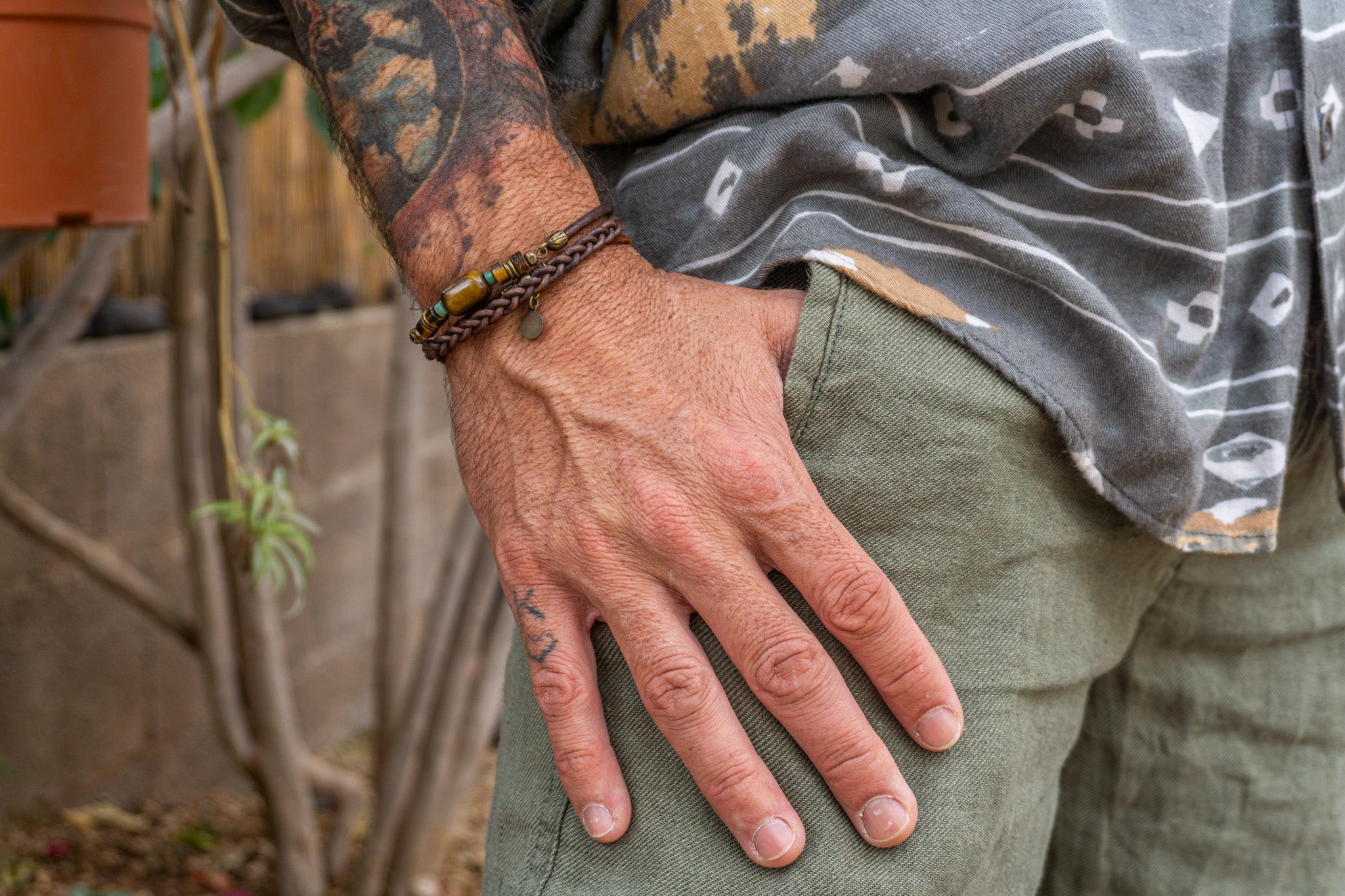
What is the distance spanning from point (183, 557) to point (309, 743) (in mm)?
809

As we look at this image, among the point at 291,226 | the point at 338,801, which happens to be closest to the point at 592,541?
the point at 338,801

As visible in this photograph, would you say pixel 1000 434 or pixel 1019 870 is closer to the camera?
pixel 1000 434

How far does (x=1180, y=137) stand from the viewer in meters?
0.83

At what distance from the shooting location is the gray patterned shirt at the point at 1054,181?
32.0 inches

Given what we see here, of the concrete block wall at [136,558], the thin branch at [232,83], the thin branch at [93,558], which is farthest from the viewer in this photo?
the concrete block wall at [136,558]

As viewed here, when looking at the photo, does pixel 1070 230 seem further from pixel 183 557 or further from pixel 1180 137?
pixel 183 557

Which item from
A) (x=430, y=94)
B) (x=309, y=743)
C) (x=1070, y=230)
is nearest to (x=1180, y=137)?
(x=1070, y=230)

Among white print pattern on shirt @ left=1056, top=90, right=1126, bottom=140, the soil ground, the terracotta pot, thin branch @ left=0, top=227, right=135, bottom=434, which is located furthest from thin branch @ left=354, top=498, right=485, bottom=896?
white print pattern on shirt @ left=1056, top=90, right=1126, bottom=140

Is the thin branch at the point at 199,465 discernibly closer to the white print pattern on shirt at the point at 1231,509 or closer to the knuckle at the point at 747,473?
the knuckle at the point at 747,473

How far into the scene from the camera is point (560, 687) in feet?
2.57

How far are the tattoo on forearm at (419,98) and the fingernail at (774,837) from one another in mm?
433

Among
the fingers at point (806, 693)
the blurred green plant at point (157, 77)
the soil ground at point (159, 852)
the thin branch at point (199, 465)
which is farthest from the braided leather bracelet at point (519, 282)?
the soil ground at point (159, 852)

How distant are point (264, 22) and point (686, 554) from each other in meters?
0.54

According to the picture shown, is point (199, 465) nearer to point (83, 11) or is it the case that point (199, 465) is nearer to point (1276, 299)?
point (83, 11)
